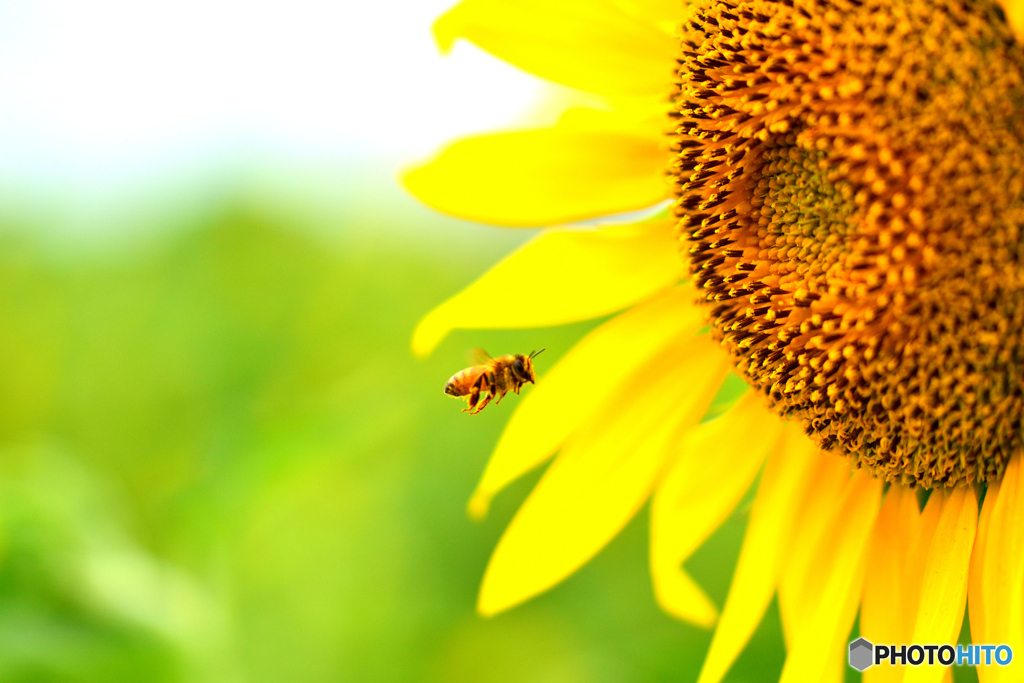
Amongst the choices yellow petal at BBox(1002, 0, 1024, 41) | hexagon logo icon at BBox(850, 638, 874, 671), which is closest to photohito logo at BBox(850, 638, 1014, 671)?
hexagon logo icon at BBox(850, 638, 874, 671)

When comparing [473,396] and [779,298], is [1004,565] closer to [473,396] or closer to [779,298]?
[779,298]

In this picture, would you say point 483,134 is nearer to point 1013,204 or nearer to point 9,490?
point 1013,204

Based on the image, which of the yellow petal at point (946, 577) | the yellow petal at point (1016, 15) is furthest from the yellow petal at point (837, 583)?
the yellow petal at point (1016, 15)

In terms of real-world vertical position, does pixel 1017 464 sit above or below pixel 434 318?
below

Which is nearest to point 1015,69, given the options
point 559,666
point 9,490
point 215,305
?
point 559,666

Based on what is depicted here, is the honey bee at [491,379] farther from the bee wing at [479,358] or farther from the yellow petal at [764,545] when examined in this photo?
the yellow petal at [764,545]

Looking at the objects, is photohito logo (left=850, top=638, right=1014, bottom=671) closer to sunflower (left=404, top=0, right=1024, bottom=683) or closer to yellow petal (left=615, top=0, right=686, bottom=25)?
sunflower (left=404, top=0, right=1024, bottom=683)

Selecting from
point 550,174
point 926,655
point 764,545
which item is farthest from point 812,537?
point 550,174
